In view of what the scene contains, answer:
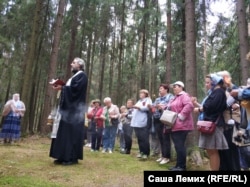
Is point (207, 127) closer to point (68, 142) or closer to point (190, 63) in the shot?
point (68, 142)

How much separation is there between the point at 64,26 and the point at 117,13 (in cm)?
558

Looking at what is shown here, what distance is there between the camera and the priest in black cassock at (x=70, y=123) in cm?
684

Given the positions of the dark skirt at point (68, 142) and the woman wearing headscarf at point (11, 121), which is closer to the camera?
the dark skirt at point (68, 142)

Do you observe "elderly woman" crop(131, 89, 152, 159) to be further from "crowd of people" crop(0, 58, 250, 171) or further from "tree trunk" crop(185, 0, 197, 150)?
Answer: "tree trunk" crop(185, 0, 197, 150)

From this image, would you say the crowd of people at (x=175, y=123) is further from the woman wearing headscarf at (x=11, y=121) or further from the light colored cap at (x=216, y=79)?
the woman wearing headscarf at (x=11, y=121)

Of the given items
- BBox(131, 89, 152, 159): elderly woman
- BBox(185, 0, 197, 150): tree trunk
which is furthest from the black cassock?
BBox(185, 0, 197, 150): tree trunk

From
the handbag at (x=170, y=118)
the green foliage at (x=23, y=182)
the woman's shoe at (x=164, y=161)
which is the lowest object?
the green foliage at (x=23, y=182)

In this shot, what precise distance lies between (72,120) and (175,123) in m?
2.15

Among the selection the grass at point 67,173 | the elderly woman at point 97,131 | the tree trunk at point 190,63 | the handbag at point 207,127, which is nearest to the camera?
the grass at point 67,173

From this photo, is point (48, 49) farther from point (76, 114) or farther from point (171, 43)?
point (76, 114)

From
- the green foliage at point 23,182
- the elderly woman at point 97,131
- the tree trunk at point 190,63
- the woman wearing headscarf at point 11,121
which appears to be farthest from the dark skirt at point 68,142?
the woman wearing headscarf at point 11,121

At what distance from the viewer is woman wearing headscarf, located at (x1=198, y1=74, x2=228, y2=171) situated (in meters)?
5.43

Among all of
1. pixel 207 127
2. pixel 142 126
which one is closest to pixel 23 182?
pixel 207 127

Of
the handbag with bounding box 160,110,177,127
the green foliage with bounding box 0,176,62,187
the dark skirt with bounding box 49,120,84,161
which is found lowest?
the green foliage with bounding box 0,176,62,187
